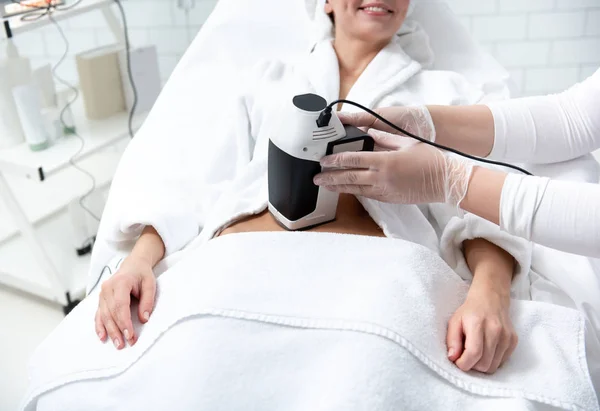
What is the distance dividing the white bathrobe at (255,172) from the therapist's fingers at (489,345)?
0.71 ft

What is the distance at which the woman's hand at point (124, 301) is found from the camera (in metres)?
0.95

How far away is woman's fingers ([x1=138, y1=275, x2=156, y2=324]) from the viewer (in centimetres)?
96

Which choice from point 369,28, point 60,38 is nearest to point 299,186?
point 369,28

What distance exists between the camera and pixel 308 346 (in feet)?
2.77

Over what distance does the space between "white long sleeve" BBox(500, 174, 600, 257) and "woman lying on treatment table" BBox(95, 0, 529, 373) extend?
0.13 metres

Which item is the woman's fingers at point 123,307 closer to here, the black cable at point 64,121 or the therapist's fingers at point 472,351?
the therapist's fingers at point 472,351

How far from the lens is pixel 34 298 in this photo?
2.03 m

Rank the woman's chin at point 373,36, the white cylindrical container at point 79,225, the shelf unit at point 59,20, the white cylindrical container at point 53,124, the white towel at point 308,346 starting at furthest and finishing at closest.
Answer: the white cylindrical container at point 79,225
the white cylindrical container at point 53,124
the shelf unit at point 59,20
the woman's chin at point 373,36
the white towel at point 308,346

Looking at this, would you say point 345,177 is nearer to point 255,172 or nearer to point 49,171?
point 255,172

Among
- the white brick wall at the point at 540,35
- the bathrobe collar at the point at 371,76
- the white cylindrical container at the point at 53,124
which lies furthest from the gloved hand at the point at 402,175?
the white brick wall at the point at 540,35

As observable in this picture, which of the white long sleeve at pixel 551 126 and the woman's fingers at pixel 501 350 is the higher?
the white long sleeve at pixel 551 126

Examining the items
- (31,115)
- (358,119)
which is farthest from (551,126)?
(31,115)

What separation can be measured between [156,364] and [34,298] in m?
1.37

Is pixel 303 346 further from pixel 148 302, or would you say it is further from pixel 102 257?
pixel 102 257
